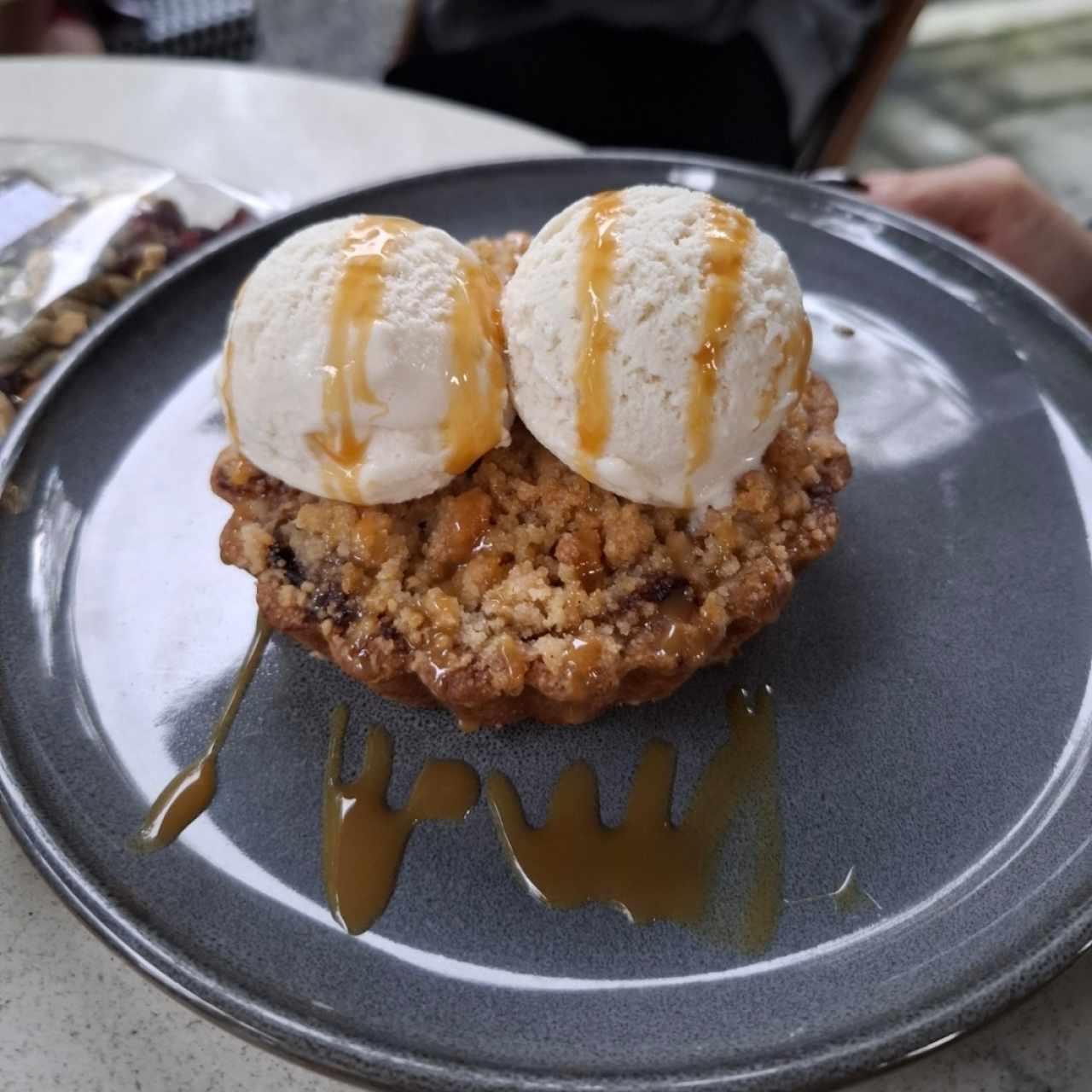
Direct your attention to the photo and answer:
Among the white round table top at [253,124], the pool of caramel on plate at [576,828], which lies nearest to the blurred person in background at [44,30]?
the white round table top at [253,124]

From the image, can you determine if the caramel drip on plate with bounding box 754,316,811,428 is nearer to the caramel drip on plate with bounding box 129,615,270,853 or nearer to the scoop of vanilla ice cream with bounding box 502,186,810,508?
the scoop of vanilla ice cream with bounding box 502,186,810,508

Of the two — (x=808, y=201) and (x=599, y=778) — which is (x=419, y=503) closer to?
(x=599, y=778)

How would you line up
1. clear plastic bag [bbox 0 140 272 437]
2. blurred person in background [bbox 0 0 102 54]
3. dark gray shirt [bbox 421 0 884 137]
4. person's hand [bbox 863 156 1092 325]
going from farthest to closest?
blurred person in background [bbox 0 0 102 54]
dark gray shirt [bbox 421 0 884 137]
person's hand [bbox 863 156 1092 325]
clear plastic bag [bbox 0 140 272 437]

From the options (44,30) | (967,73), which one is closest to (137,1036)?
(44,30)

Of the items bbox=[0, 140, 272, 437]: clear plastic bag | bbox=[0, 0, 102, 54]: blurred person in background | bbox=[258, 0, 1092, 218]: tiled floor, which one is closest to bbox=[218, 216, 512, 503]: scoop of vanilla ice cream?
bbox=[0, 140, 272, 437]: clear plastic bag

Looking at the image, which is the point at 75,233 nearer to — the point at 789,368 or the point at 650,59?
the point at 789,368

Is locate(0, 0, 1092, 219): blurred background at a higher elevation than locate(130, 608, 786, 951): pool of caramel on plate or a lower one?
higher
